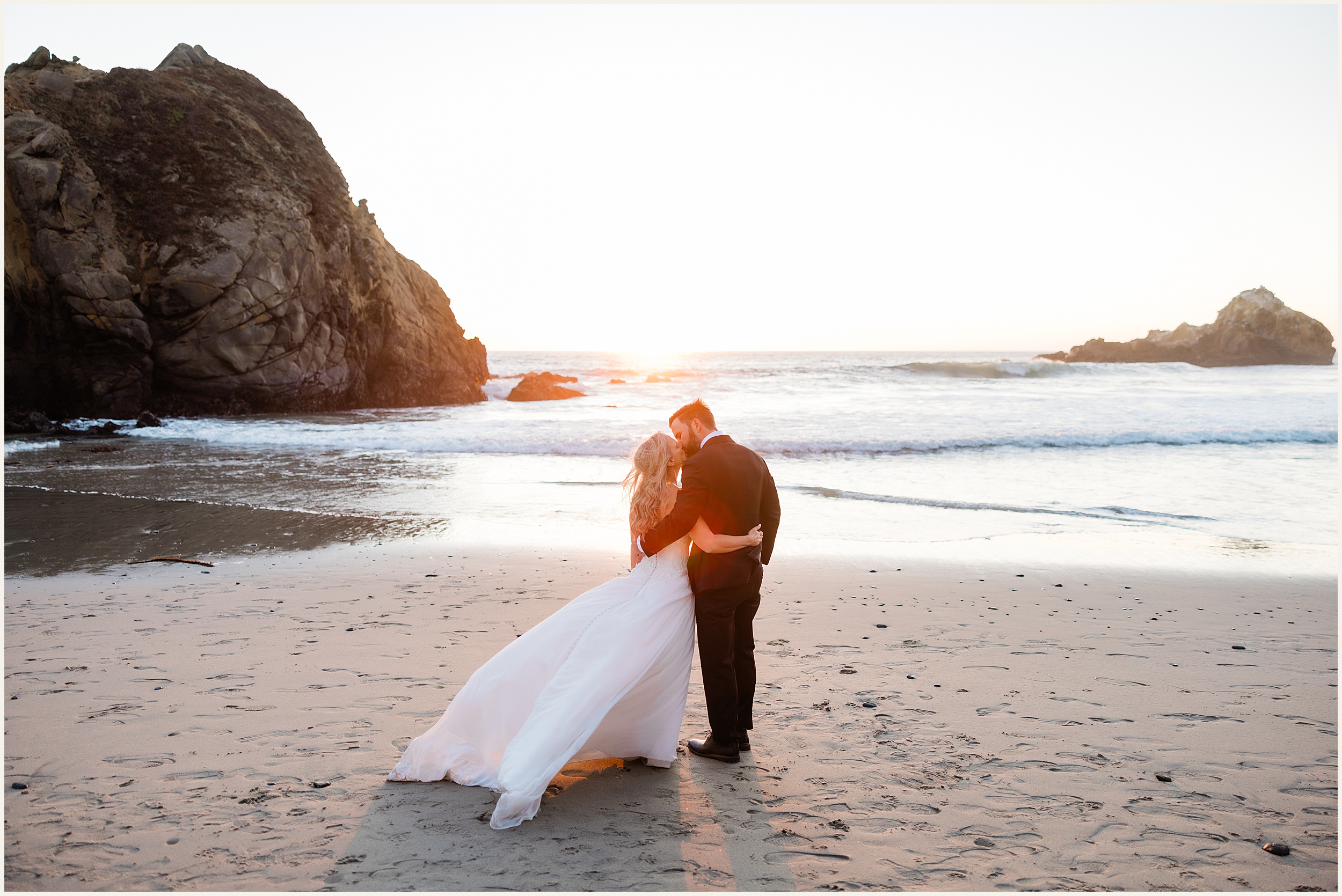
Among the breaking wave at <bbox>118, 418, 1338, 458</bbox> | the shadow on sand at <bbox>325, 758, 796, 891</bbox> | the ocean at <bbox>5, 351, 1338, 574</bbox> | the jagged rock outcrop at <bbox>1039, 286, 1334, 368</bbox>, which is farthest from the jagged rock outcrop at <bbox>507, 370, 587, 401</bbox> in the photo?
the jagged rock outcrop at <bbox>1039, 286, 1334, 368</bbox>

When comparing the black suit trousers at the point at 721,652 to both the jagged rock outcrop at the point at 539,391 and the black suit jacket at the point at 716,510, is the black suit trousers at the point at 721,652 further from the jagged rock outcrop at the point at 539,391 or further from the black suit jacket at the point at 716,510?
the jagged rock outcrop at the point at 539,391

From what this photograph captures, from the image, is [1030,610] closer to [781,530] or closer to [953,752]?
[953,752]

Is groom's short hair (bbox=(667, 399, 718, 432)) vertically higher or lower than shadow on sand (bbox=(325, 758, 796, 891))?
higher

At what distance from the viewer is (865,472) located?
55.3ft

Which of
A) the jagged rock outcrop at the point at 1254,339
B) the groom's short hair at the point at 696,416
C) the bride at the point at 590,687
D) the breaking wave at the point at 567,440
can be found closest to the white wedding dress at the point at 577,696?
the bride at the point at 590,687

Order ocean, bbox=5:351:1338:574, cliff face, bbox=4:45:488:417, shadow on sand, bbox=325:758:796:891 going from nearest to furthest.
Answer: shadow on sand, bbox=325:758:796:891
ocean, bbox=5:351:1338:574
cliff face, bbox=4:45:488:417

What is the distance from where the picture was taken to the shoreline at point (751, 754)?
3.31 metres

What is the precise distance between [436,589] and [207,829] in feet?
13.2

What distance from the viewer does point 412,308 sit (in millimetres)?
33938

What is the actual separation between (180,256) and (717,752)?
27664 millimetres

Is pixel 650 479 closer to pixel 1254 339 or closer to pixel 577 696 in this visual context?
pixel 577 696

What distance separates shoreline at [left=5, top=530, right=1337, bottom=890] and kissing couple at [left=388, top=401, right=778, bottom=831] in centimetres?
19

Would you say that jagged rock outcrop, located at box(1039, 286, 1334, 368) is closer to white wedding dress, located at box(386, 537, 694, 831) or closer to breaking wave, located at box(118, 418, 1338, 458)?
breaking wave, located at box(118, 418, 1338, 458)

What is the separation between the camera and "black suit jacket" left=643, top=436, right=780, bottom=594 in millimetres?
4109
